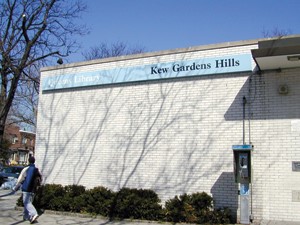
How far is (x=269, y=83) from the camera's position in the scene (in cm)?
993

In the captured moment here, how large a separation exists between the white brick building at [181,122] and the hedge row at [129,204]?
1.99 feet

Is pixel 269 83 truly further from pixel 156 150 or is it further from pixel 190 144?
pixel 156 150

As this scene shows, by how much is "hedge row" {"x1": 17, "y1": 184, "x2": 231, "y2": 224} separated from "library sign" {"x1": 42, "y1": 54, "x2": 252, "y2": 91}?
3.69 m

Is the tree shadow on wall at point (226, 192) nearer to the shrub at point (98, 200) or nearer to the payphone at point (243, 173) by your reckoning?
the payphone at point (243, 173)

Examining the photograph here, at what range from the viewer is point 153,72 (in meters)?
11.7

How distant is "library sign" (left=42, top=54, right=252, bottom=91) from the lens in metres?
10.4

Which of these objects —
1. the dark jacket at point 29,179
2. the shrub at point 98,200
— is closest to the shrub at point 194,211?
the shrub at point 98,200

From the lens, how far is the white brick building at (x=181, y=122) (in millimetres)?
9523

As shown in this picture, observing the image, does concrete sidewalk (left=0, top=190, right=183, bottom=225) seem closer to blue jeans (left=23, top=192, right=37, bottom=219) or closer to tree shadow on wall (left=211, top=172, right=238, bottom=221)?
blue jeans (left=23, top=192, right=37, bottom=219)

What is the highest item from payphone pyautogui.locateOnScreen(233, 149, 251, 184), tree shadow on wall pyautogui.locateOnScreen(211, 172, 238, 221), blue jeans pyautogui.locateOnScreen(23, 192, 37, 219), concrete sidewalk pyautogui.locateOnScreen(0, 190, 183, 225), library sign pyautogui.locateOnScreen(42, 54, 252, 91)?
library sign pyautogui.locateOnScreen(42, 54, 252, 91)

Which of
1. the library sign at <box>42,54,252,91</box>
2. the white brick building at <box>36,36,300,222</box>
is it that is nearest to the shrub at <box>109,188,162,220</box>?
the white brick building at <box>36,36,300,222</box>

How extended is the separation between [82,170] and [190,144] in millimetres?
4174

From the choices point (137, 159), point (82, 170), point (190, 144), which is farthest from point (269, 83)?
point (82, 170)

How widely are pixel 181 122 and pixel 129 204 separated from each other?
294 centimetres
